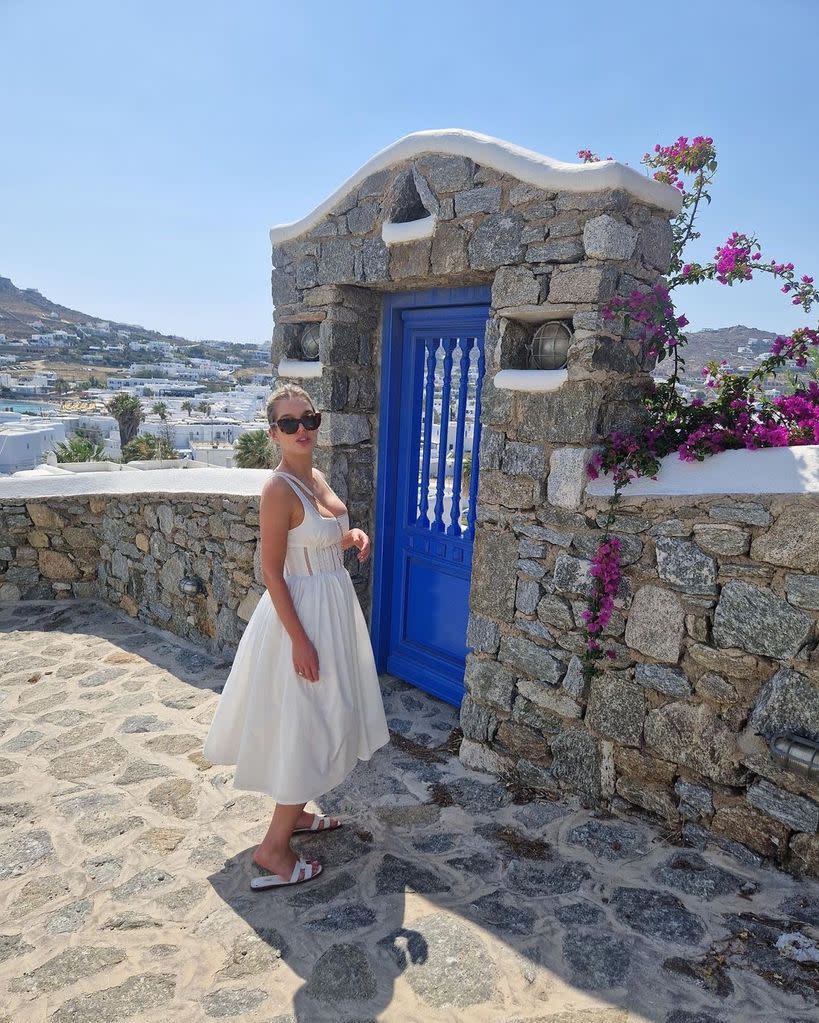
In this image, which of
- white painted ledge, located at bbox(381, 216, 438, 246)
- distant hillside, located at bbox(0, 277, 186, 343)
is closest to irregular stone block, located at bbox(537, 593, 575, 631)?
white painted ledge, located at bbox(381, 216, 438, 246)

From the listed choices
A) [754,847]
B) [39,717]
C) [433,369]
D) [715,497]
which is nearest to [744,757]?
[754,847]

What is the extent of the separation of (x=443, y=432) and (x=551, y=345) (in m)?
0.98

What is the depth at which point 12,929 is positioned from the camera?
2311 millimetres

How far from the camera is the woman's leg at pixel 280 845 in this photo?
2568mm

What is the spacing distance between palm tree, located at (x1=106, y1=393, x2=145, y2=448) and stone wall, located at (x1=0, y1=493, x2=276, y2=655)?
108 ft

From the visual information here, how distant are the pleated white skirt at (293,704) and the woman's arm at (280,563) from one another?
8 cm

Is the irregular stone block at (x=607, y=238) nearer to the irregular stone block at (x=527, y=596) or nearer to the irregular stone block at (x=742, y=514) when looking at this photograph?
the irregular stone block at (x=742, y=514)

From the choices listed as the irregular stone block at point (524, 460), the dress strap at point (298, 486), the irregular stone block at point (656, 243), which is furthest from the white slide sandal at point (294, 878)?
the irregular stone block at point (656, 243)


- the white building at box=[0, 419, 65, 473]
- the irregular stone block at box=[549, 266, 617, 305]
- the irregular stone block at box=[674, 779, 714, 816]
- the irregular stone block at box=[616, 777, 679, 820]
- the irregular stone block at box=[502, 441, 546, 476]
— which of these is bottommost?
the white building at box=[0, 419, 65, 473]

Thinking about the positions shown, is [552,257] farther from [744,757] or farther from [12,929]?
[12,929]

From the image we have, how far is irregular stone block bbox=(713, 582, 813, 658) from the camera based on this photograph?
2436 millimetres

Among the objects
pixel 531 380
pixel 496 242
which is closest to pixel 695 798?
pixel 531 380

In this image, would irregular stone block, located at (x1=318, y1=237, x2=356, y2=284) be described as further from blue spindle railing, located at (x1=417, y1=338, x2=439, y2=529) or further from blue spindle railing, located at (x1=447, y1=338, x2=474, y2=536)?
blue spindle railing, located at (x1=447, y1=338, x2=474, y2=536)

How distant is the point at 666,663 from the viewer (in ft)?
9.14
